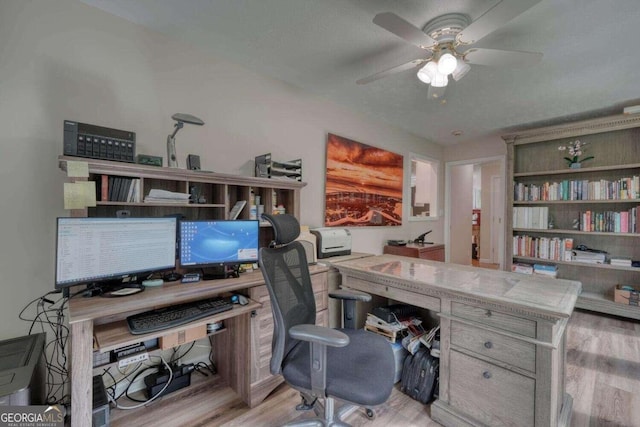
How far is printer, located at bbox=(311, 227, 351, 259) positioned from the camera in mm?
2509

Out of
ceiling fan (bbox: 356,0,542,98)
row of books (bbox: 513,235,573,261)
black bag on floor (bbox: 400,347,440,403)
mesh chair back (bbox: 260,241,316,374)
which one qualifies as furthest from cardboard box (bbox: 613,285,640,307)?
mesh chair back (bbox: 260,241,316,374)

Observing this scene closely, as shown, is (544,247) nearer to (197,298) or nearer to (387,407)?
(387,407)

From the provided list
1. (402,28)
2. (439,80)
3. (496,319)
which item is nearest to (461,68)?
(439,80)

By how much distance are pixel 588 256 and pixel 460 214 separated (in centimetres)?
207

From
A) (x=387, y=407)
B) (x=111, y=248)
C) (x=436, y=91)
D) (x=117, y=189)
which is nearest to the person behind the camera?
(x=111, y=248)

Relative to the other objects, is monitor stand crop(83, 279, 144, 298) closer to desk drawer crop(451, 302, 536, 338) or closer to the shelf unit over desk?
the shelf unit over desk

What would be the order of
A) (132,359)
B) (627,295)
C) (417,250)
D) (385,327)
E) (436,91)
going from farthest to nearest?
(417,250) → (627,295) → (436,91) → (385,327) → (132,359)

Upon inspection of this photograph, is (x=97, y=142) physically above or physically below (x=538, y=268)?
above

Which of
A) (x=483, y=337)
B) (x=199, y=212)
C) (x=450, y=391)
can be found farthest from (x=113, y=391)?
(x=483, y=337)

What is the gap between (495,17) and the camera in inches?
53.5

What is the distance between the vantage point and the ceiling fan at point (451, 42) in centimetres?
142

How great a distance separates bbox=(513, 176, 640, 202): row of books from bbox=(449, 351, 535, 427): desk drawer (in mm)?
3255

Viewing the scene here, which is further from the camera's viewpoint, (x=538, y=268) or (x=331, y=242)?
(x=538, y=268)

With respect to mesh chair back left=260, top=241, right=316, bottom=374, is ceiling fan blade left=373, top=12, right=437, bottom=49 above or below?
above
